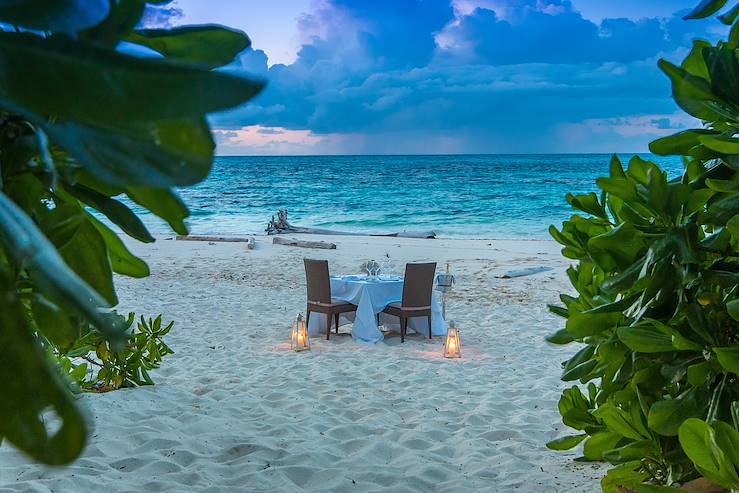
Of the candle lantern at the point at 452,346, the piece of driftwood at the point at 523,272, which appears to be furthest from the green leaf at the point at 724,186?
the piece of driftwood at the point at 523,272

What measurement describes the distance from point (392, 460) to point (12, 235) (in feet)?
10.2

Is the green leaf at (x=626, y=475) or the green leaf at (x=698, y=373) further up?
the green leaf at (x=698, y=373)

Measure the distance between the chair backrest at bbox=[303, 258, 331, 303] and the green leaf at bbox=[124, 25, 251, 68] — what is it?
6085mm

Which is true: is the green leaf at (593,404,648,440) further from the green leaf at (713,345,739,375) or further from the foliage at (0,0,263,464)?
the foliage at (0,0,263,464)

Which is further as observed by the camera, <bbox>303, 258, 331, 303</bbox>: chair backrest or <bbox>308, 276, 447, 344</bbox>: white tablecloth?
<bbox>303, 258, 331, 303</bbox>: chair backrest

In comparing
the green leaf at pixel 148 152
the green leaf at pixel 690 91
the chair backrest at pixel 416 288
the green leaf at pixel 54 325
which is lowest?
the chair backrest at pixel 416 288

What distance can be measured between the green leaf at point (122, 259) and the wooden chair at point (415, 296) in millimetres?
5838

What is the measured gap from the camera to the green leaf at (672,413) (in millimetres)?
1092

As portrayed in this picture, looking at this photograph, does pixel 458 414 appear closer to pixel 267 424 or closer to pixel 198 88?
pixel 267 424

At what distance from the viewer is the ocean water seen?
2588cm

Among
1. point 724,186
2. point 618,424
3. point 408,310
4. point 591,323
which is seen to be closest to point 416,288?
point 408,310

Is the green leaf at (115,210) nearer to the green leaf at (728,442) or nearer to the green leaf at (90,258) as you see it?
the green leaf at (90,258)

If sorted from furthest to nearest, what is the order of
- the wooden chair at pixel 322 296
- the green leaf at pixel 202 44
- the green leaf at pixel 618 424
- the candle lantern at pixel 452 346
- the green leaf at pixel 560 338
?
the wooden chair at pixel 322 296 → the candle lantern at pixel 452 346 → the green leaf at pixel 560 338 → the green leaf at pixel 618 424 → the green leaf at pixel 202 44

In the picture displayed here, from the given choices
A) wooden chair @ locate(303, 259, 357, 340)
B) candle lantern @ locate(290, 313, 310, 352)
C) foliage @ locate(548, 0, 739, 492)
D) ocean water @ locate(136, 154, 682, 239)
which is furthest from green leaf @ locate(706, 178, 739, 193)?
ocean water @ locate(136, 154, 682, 239)
